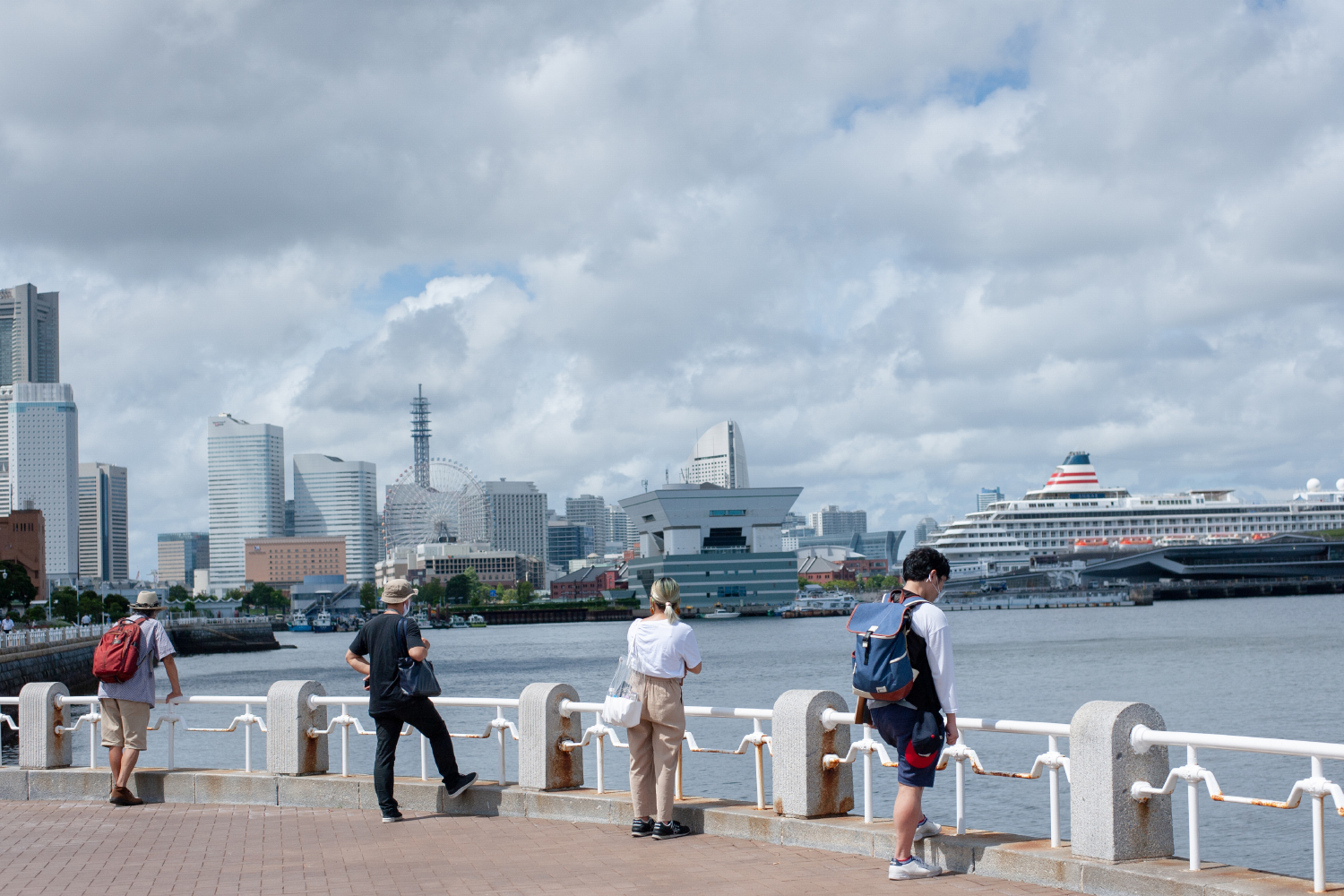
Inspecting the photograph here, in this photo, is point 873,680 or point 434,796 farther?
point 434,796

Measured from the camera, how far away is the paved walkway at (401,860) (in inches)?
324

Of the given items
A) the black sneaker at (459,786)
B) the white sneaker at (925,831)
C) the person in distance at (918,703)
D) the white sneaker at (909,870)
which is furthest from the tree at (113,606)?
the person in distance at (918,703)

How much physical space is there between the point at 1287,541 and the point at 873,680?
175725 millimetres

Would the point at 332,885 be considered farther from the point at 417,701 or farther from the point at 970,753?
the point at 970,753

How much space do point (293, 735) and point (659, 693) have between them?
4.47m

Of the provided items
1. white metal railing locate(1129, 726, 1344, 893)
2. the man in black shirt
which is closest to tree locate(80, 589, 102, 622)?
the man in black shirt

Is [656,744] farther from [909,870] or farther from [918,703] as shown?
[918,703]

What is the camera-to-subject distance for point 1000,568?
172375 millimetres

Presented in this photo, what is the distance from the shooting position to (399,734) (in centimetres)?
1076

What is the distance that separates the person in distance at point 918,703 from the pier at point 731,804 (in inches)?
13.9

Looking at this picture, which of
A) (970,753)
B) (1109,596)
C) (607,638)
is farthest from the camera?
(1109,596)

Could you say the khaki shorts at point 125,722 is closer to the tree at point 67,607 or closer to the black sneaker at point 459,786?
the black sneaker at point 459,786

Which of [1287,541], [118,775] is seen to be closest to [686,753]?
[118,775]

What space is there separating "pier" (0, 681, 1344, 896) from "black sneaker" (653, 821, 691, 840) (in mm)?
165
